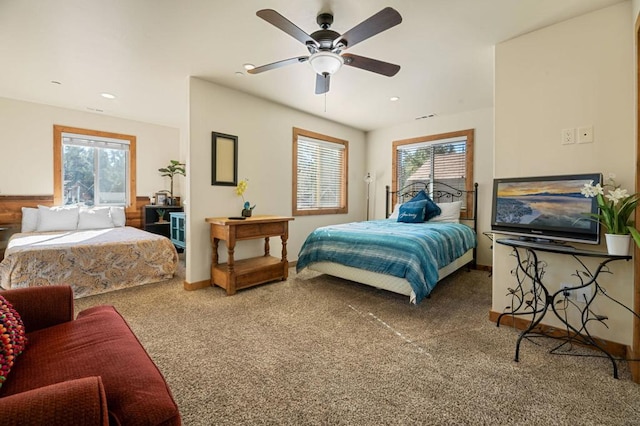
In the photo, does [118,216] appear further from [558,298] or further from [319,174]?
[558,298]

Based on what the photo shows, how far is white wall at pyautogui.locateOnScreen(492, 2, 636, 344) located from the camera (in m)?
2.00

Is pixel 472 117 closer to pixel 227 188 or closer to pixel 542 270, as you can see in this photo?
pixel 542 270

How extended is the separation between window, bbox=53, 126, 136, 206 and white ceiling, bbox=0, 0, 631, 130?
2.48 ft

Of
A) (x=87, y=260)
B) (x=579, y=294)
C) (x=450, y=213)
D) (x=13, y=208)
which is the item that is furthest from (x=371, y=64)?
(x=13, y=208)

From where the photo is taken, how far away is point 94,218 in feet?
14.6

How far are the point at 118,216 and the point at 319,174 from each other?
3510 mm

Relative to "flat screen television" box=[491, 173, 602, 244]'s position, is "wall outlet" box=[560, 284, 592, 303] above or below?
below

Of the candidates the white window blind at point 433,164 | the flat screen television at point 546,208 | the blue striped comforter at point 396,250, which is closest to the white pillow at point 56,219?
the blue striped comforter at point 396,250

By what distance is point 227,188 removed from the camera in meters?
3.70

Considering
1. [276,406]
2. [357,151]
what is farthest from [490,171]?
[276,406]

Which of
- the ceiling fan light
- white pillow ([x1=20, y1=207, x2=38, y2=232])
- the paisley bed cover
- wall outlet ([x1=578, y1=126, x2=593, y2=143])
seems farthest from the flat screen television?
white pillow ([x1=20, y1=207, x2=38, y2=232])

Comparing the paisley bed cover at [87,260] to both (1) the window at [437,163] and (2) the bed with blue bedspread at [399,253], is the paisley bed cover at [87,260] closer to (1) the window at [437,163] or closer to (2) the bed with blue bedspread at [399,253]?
(2) the bed with blue bedspread at [399,253]

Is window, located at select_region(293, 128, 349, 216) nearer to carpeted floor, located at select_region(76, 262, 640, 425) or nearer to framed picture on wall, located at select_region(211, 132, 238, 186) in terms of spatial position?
framed picture on wall, located at select_region(211, 132, 238, 186)

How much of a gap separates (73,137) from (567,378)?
22.0 feet
